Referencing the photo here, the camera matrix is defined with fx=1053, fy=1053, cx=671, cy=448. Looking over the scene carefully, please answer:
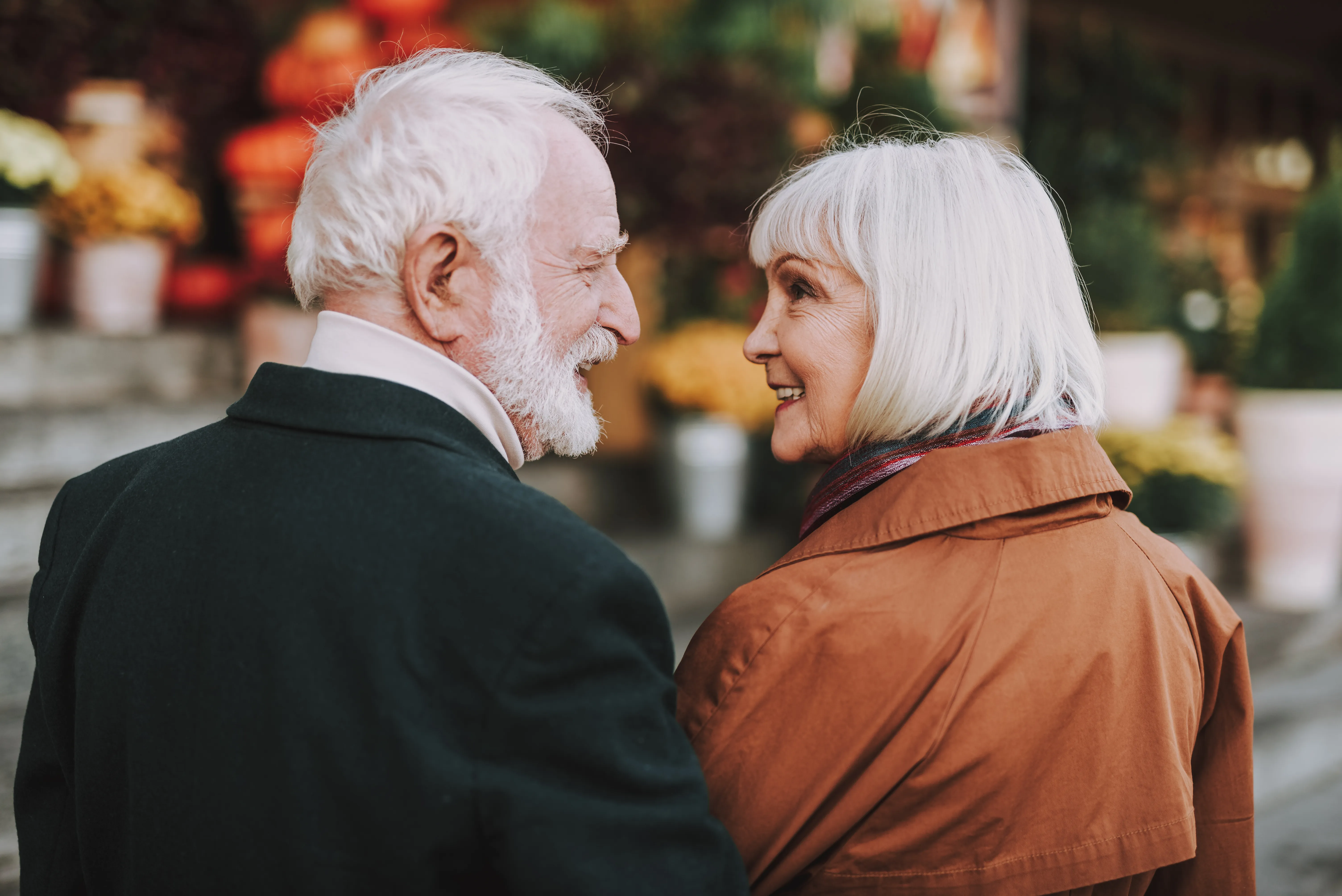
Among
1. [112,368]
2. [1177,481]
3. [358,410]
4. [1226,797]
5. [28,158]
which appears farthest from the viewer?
[1177,481]

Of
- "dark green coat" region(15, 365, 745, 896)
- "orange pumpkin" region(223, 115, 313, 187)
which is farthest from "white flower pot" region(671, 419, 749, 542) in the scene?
"dark green coat" region(15, 365, 745, 896)

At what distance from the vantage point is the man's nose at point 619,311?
1487 mm

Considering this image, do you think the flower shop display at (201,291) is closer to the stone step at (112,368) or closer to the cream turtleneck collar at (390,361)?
the stone step at (112,368)

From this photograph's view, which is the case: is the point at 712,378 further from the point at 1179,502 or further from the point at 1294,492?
the point at 1294,492

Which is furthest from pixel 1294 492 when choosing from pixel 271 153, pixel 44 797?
pixel 44 797

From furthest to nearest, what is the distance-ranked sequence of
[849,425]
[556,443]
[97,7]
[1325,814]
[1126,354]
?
1. [1126,354]
2. [97,7]
3. [1325,814]
4. [849,425]
5. [556,443]

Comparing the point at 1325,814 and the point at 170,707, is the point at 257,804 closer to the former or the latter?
the point at 170,707

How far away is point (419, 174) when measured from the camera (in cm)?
123

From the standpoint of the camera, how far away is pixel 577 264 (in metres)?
1.39

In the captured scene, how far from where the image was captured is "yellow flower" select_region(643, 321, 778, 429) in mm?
4938

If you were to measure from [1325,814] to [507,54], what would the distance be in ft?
15.3

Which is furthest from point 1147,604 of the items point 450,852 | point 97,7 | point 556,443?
point 97,7

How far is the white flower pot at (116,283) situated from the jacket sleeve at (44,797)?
3.62m

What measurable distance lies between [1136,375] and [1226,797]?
4819 mm
